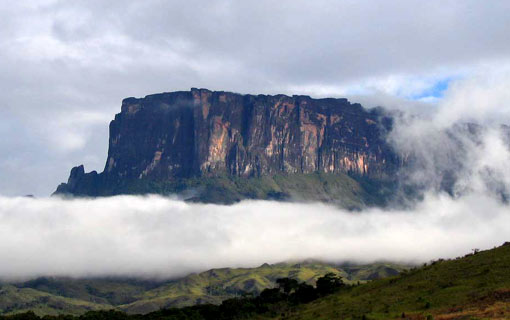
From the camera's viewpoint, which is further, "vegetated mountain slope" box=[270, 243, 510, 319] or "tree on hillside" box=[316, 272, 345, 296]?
"tree on hillside" box=[316, 272, 345, 296]

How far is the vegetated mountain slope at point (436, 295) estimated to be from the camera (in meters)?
89.6

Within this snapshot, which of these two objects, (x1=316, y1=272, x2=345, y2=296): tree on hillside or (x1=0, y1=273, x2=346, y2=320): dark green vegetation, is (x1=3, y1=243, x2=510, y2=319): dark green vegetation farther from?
(x1=316, y1=272, x2=345, y2=296): tree on hillside

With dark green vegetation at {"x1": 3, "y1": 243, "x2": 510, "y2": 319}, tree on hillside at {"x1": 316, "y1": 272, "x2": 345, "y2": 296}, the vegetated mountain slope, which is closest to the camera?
the vegetated mountain slope

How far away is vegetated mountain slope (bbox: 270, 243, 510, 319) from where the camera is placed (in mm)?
89625

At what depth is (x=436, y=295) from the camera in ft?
332

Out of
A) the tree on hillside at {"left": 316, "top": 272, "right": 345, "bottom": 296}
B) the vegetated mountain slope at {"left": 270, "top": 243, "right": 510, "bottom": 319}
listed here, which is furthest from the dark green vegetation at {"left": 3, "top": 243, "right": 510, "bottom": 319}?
the tree on hillside at {"left": 316, "top": 272, "right": 345, "bottom": 296}

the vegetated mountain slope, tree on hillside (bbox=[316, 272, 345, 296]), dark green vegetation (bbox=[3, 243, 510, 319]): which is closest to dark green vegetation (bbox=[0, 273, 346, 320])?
tree on hillside (bbox=[316, 272, 345, 296])

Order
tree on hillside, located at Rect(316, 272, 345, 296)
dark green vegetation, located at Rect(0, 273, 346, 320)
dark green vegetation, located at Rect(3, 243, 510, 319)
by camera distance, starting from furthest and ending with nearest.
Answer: tree on hillside, located at Rect(316, 272, 345, 296) → dark green vegetation, located at Rect(0, 273, 346, 320) → dark green vegetation, located at Rect(3, 243, 510, 319)

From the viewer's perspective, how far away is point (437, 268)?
4865 inches

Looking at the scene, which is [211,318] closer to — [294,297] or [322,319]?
[294,297]

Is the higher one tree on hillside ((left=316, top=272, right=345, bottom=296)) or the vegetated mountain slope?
tree on hillside ((left=316, top=272, right=345, bottom=296))

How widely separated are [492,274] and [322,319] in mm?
26957

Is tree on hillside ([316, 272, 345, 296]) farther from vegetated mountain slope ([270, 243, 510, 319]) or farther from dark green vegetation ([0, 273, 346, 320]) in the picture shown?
vegetated mountain slope ([270, 243, 510, 319])

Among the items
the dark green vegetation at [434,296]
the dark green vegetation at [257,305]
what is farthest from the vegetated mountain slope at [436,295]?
the dark green vegetation at [257,305]
